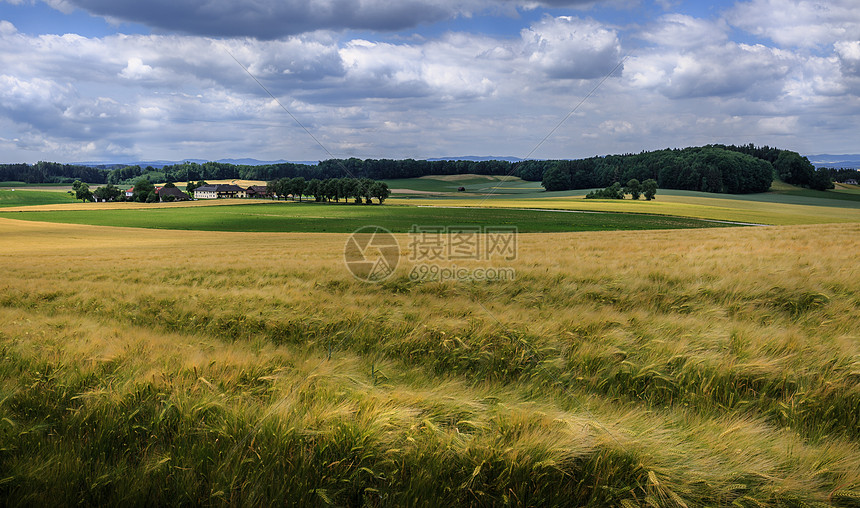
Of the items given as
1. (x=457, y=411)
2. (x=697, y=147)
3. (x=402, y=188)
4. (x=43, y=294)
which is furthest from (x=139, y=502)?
(x=697, y=147)

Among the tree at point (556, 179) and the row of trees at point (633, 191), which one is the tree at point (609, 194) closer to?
the row of trees at point (633, 191)

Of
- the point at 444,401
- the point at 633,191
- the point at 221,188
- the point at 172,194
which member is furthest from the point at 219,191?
the point at 444,401

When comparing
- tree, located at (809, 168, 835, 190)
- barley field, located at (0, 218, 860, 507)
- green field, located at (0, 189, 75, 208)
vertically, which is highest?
tree, located at (809, 168, 835, 190)

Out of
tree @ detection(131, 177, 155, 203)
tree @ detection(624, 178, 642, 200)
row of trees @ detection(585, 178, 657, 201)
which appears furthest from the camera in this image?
tree @ detection(131, 177, 155, 203)

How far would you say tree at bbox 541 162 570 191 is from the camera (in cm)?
13088

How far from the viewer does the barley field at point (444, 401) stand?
302cm

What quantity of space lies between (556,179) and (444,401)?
136593 mm

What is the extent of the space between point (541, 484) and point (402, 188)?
136884 millimetres

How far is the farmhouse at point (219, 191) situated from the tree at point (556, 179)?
350ft

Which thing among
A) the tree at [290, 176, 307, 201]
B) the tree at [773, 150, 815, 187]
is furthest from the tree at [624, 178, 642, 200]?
the tree at [290, 176, 307, 201]

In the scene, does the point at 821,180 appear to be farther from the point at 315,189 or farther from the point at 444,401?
the point at 444,401

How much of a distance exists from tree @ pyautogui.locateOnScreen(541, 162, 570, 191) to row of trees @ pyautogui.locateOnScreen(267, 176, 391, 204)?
167 feet

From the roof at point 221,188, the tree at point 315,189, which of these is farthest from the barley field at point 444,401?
the roof at point 221,188

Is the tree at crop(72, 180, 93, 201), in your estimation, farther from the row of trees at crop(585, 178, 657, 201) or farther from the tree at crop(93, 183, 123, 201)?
the row of trees at crop(585, 178, 657, 201)
